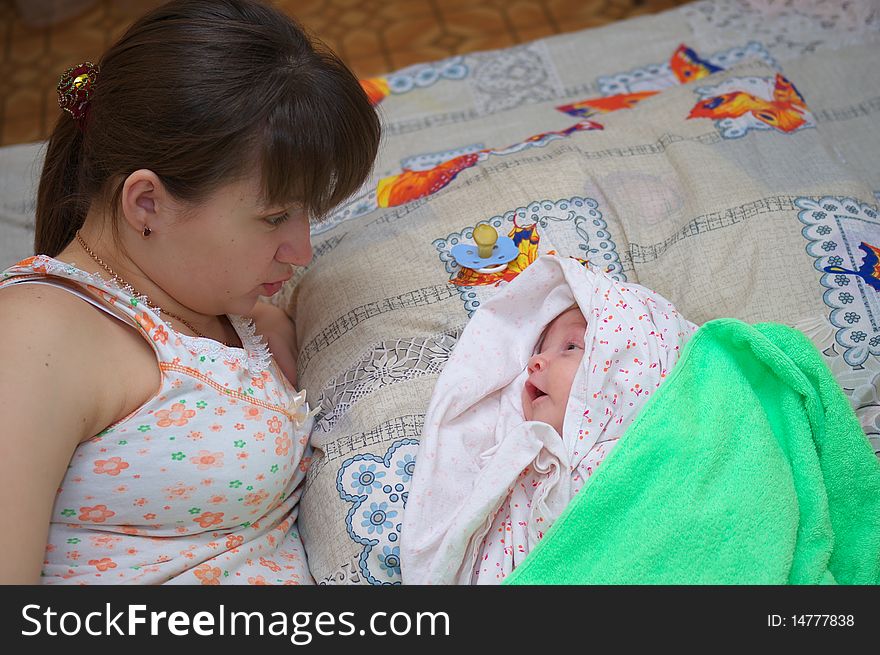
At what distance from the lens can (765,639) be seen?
947mm

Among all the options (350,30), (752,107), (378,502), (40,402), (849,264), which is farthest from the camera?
(350,30)

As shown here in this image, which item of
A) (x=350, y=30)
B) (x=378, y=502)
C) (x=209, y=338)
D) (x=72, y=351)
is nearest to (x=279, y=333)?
(x=209, y=338)

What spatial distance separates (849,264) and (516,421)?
0.51m

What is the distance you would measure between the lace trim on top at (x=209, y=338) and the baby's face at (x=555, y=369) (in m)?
0.33

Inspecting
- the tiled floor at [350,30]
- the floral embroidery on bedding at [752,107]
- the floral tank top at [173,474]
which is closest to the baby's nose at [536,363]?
the floral tank top at [173,474]

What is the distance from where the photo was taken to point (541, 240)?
1361mm

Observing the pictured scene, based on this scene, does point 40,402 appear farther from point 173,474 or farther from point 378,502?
point 378,502

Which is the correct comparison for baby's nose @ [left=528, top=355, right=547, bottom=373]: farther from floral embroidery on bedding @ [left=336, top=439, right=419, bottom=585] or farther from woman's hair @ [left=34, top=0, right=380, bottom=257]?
woman's hair @ [left=34, top=0, right=380, bottom=257]

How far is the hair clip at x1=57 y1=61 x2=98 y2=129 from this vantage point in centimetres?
106

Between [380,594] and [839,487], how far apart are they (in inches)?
21.2

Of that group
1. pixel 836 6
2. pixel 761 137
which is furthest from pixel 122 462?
pixel 836 6

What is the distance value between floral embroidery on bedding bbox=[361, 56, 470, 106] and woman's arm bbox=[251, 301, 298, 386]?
0.66m

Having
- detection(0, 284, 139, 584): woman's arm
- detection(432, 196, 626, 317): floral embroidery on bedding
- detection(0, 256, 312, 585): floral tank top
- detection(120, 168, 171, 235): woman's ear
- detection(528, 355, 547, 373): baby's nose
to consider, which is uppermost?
detection(120, 168, 171, 235): woman's ear

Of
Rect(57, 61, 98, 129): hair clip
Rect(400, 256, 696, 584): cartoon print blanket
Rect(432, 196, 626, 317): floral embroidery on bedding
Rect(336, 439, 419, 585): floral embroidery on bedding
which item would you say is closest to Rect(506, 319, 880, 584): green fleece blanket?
Rect(400, 256, 696, 584): cartoon print blanket
